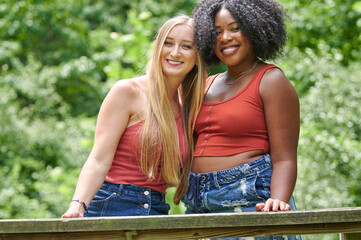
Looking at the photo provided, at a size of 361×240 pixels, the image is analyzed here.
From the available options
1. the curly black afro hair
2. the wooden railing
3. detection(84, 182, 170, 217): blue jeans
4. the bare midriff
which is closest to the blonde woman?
detection(84, 182, 170, 217): blue jeans

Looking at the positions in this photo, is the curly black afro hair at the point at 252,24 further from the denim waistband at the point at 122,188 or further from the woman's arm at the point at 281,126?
the denim waistband at the point at 122,188

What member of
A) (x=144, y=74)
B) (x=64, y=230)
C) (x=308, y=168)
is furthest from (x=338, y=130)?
(x=64, y=230)

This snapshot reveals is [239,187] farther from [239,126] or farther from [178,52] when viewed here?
[178,52]

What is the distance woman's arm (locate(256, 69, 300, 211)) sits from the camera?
2344mm

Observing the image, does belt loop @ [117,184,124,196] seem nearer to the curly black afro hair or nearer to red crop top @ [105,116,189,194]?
red crop top @ [105,116,189,194]

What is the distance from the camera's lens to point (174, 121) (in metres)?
2.72

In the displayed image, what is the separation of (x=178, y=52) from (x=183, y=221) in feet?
3.59

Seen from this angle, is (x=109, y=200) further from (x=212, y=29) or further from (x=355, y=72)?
(x=355, y=72)

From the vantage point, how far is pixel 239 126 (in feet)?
7.88

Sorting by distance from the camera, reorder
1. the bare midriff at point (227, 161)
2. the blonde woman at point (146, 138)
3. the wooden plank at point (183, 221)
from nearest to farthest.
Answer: the wooden plank at point (183, 221)
the bare midriff at point (227, 161)
the blonde woman at point (146, 138)

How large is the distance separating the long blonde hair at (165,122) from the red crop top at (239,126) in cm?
18

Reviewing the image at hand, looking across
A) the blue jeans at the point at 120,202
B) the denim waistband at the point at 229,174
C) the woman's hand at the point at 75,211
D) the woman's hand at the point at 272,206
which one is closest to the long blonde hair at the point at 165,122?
the blue jeans at the point at 120,202

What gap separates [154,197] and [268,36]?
3.08ft

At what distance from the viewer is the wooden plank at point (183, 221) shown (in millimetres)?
1815
